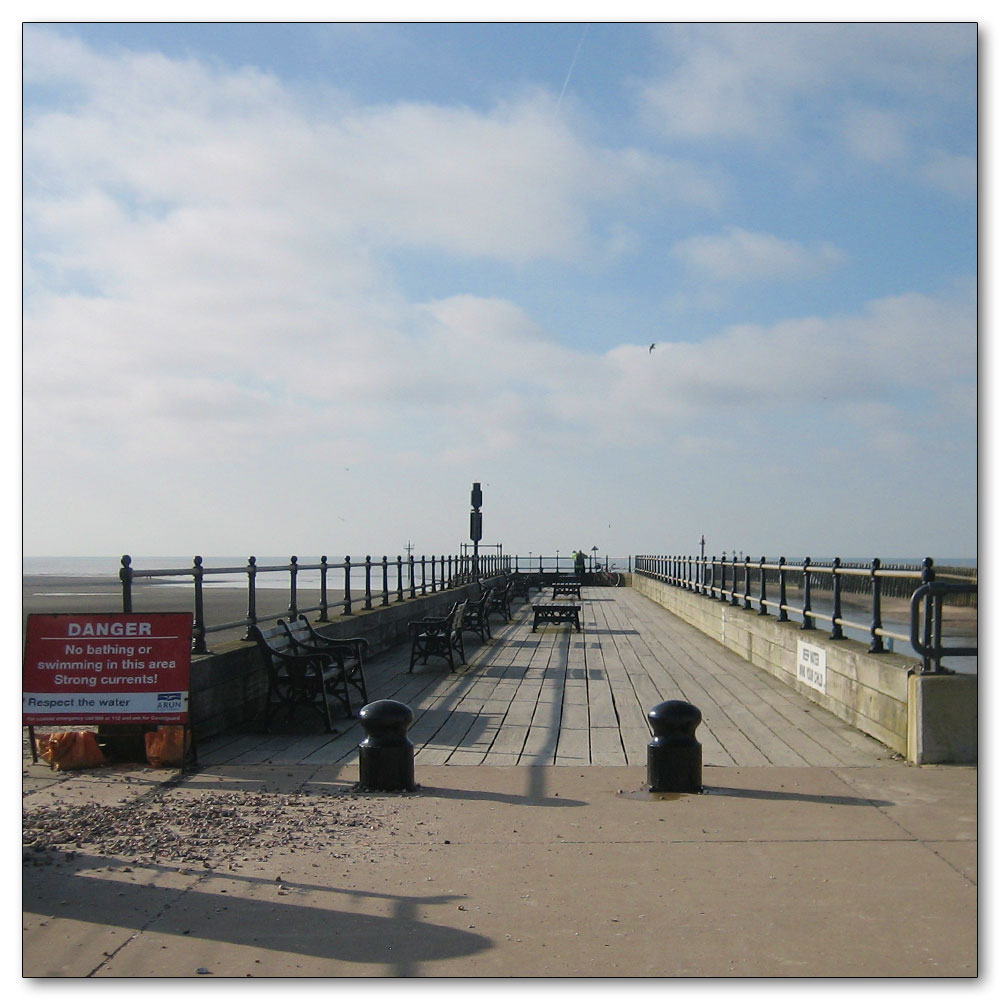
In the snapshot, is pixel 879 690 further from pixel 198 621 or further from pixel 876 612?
pixel 198 621

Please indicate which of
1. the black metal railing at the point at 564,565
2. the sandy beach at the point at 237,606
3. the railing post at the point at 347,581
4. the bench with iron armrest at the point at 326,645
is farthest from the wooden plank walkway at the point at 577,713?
the black metal railing at the point at 564,565

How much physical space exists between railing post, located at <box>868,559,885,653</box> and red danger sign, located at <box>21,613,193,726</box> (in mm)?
5605

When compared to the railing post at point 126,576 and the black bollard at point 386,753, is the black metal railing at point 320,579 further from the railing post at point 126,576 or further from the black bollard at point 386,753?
the black bollard at point 386,753

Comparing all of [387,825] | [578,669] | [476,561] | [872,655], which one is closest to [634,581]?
[476,561]

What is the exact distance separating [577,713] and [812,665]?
256 centimetres

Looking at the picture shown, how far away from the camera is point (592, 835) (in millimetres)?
6168

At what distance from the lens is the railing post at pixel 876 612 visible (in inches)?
355

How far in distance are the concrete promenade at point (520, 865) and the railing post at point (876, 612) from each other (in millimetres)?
824

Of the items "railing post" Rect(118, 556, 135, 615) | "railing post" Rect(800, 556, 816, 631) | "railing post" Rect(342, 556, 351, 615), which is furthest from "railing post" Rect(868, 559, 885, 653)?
"railing post" Rect(342, 556, 351, 615)

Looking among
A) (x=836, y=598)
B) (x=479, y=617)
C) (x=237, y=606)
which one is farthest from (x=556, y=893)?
(x=237, y=606)

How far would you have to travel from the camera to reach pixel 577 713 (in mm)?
10703

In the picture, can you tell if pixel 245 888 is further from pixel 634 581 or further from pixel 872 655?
pixel 634 581

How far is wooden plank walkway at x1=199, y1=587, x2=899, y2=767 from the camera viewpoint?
8.55 metres

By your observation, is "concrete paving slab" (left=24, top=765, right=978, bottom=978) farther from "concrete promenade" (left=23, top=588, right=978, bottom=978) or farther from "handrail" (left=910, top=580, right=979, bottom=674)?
"handrail" (left=910, top=580, right=979, bottom=674)
